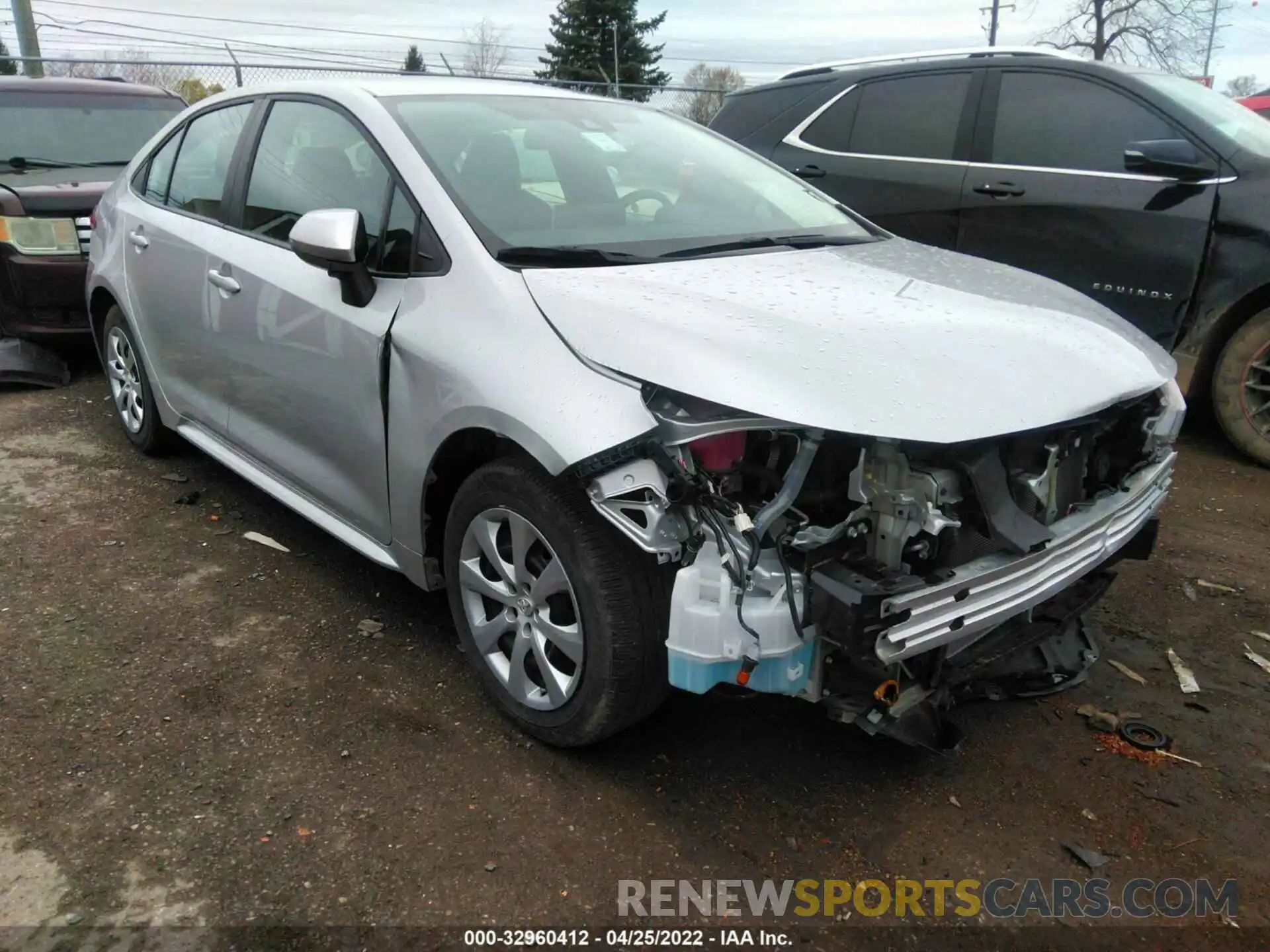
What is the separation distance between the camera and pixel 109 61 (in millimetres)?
12930

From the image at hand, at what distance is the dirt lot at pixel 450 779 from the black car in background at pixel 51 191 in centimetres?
298

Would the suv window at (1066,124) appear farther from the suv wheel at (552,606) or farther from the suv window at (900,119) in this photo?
the suv wheel at (552,606)

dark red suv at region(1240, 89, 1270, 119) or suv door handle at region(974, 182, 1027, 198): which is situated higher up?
dark red suv at region(1240, 89, 1270, 119)

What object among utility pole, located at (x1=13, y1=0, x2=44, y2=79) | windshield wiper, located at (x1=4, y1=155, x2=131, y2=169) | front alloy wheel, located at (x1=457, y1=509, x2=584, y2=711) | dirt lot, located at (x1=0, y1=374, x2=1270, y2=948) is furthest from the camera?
utility pole, located at (x1=13, y1=0, x2=44, y2=79)

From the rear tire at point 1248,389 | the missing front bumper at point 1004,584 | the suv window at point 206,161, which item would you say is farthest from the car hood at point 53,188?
the rear tire at point 1248,389

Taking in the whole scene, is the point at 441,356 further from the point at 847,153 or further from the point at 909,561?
the point at 847,153

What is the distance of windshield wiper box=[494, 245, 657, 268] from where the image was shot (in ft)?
8.43

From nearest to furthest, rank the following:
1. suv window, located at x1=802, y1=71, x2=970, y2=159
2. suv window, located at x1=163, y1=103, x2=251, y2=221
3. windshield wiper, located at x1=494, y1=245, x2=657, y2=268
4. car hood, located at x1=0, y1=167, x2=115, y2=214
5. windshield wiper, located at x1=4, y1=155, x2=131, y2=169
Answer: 1. windshield wiper, located at x1=494, y1=245, x2=657, y2=268
2. suv window, located at x1=163, y1=103, x2=251, y2=221
3. suv window, located at x1=802, y1=71, x2=970, y2=159
4. car hood, located at x1=0, y1=167, x2=115, y2=214
5. windshield wiper, located at x1=4, y1=155, x2=131, y2=169

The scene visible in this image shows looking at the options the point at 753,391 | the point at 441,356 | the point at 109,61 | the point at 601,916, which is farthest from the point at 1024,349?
the point at 109,61

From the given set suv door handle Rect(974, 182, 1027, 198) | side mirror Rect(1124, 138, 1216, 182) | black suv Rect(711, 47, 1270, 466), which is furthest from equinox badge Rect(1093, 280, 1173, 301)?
suv door handle Rect(974, 182, 1027, 198)

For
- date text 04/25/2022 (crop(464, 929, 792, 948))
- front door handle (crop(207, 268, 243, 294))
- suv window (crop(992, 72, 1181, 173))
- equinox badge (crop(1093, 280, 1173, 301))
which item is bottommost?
date text 04/25/2022 (crop(464, 929, 792, 948))

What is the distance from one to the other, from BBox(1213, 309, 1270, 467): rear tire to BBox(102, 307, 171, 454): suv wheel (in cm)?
513

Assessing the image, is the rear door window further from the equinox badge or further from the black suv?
the equinox badge

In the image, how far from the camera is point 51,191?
226 inches
